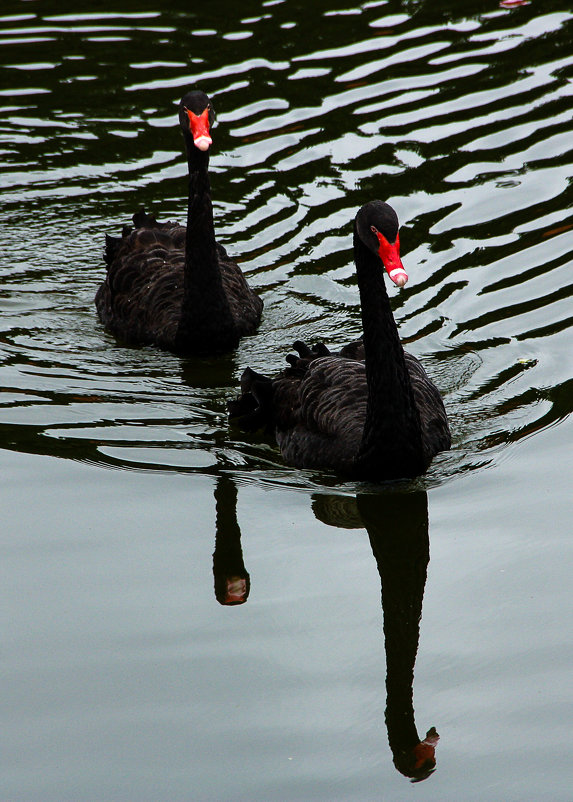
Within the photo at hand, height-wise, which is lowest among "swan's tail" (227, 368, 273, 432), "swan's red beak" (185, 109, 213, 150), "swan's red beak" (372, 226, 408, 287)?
"swan's tail" (227, 368, 273, 432)

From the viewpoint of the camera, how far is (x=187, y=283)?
805 centimetres

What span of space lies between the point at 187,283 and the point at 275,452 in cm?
163

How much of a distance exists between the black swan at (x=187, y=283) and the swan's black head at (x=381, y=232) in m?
1.77

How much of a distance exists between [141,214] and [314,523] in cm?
398

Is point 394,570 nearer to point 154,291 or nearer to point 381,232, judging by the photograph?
point 381,232

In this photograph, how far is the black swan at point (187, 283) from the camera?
8.03 meters

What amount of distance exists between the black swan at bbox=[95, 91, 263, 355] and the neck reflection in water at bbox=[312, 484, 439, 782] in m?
2.13

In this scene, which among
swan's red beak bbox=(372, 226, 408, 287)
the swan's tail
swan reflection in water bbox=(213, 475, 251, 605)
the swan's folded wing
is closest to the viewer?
swan reflection in water bbox=(213, 475, 251, 605)

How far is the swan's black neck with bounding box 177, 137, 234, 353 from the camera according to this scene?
8031 millimetres

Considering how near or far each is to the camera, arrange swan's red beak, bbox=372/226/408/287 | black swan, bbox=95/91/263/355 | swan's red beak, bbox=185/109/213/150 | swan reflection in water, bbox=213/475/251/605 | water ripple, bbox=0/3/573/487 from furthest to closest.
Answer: black swan, bbox=95/91/263/355 < swan's red beak, bbox=185/109/213/150 < water ripple, bbox=0/3/573/487 < swan's red beak, bbox=372/226/408/287 < swan reflection in water, bbox=213/475/251/605

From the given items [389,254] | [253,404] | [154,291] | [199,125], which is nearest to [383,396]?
→ [389,254]

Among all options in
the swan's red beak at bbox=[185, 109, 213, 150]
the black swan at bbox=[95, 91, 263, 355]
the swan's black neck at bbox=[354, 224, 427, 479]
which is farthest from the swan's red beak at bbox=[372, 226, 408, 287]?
the swan's red beak at bbox=[185, 109, 213, 150]

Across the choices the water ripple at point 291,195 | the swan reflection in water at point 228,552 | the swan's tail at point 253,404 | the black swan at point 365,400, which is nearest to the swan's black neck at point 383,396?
the black swan at point 365,400

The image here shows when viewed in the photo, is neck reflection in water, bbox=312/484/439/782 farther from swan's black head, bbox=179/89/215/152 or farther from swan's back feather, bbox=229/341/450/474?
swan's black head, bbox=179/89/215/152
